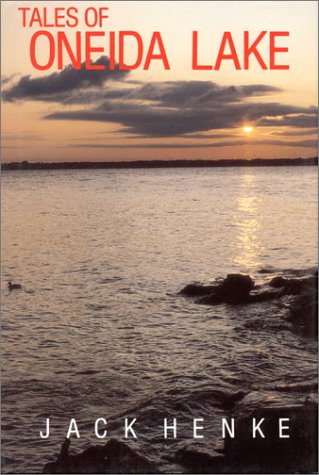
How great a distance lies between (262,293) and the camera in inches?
827

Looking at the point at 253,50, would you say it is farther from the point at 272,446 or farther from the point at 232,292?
the point at 232,292

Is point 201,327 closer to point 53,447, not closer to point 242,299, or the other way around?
point 242,299

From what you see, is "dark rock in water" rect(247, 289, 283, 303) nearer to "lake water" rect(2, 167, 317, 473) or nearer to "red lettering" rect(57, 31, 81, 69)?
"lake water" rect(2, 167, 317, 473)

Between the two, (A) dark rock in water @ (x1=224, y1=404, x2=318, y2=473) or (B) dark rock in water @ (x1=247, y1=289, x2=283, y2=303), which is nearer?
(A) dark rock in water @ (x1=224, y1=404, x2=318, y2=473)

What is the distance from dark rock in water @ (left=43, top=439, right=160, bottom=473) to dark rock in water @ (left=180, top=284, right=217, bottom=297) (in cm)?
1287

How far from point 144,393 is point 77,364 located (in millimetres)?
2696

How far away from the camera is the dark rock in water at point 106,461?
9.05 metres

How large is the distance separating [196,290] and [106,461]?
13.3 m

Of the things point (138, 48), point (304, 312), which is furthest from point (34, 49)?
point (304, 312)

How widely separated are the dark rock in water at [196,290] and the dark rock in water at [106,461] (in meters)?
12.9

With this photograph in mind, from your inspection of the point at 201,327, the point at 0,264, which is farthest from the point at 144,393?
the point at 0,264

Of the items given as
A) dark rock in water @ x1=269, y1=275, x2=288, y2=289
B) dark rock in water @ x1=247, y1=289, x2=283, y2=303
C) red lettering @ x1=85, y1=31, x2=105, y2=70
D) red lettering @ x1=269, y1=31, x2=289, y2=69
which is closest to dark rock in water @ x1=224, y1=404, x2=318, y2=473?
red lettering @ x1=269, y1=31, x2=289, y2=69

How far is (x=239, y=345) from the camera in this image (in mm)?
16047

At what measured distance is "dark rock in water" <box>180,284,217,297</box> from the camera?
22062mm
